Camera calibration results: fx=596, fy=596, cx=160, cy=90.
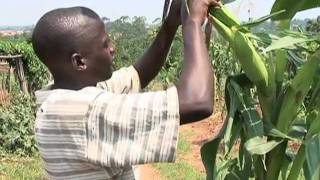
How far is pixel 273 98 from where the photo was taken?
1635 mm

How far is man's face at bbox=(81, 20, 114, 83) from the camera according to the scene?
Answer: 4.79 feet

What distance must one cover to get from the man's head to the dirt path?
377cm

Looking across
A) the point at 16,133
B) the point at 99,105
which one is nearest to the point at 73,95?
the point at 99,105

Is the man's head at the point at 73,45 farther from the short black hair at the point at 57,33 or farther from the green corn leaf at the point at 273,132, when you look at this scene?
the green corn leaf at the point at 273,132

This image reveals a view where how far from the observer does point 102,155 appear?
1.37 m

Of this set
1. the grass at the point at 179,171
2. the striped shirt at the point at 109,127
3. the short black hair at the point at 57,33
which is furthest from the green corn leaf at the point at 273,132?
the grass at the point at 179,171

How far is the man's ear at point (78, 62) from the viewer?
1441 millimetres

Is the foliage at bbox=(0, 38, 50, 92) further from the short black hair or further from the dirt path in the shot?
the short black hair

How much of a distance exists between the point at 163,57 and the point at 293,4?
0.57 m

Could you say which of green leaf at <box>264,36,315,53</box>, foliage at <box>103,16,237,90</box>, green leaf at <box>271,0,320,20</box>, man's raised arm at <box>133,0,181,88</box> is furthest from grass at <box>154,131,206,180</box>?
green leaf at <box>264,36,315,53</box>

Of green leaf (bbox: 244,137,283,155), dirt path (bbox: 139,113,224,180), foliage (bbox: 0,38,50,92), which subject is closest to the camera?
green leaf (bbox: 244,137,283,155)

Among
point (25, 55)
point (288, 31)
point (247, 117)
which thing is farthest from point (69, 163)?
point (25, 55)

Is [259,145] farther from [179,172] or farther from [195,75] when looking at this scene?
[179,172]

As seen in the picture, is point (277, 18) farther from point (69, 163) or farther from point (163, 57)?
point (69, 163)
